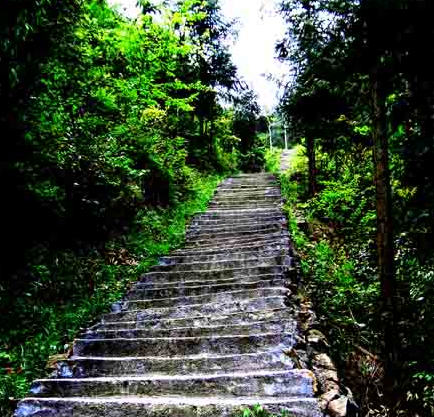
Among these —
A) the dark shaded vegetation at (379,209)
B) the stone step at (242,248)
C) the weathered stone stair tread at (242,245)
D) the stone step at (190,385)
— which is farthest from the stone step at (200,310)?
the weathered stone stair tread at (242,245)

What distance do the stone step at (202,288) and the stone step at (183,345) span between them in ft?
4.63

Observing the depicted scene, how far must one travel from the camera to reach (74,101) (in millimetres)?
5047

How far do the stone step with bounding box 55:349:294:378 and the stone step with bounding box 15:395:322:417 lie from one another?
1.47 feet

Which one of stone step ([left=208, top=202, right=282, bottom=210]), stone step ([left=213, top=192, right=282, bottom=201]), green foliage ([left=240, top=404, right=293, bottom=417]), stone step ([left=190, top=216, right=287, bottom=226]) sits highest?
stone step ([left=213, top=192, right=282, bottom=201])

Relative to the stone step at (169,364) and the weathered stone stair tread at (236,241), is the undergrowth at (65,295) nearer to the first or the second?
the stone step at (169,364)

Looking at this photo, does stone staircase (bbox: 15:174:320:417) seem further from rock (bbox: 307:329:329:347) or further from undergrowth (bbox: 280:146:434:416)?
undergrowth (bbox: 280:146:434:416)

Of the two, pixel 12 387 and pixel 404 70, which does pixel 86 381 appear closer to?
pixel 12 387

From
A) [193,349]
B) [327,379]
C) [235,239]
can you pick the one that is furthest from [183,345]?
[235,239]

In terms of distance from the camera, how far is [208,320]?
177 inches

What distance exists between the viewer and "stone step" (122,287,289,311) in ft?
16.1

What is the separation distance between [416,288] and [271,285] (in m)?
1.78

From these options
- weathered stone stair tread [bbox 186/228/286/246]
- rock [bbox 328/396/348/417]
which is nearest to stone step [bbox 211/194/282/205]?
weathered stone stair tread [bbox 186/228/286/246]

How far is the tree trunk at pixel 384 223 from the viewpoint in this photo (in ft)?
14.7

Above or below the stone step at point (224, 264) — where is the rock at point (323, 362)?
below
